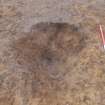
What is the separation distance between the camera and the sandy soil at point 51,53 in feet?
6.06

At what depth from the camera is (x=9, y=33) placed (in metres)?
2.36

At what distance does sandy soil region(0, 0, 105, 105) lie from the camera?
6.06ft

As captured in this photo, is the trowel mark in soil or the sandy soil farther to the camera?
the trowel mark in soil

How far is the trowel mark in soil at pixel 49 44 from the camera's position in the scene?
2130 mm

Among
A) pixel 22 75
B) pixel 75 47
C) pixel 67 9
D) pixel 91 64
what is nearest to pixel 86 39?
pixel 75 47

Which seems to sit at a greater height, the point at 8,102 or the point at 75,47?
the point at 75,47

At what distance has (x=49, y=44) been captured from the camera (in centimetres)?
225

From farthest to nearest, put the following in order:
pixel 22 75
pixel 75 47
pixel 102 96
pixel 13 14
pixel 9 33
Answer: pixel 13 14, pixel 9 33, pixel 75 47, pixel 22 75, pixel 102 96

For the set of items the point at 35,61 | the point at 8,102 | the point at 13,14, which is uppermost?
the point at 13,14

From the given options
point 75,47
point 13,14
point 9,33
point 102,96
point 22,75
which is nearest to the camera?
point 102,96

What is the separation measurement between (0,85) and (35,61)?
39 centimetres

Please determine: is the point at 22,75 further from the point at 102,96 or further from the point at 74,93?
the point at 102,96

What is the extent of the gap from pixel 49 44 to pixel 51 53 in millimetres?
117

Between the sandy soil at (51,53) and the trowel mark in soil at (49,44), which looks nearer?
the sandy soil at (51,53)
